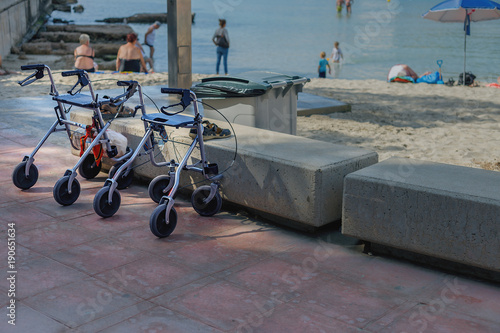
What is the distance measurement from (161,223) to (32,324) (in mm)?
1599

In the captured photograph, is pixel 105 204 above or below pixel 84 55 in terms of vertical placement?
below

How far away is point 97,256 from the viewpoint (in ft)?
16.3

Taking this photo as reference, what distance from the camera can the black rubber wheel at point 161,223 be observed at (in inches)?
205

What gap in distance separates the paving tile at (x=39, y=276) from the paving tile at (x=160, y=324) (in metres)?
0.77

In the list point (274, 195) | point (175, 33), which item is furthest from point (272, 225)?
point (175, 33)

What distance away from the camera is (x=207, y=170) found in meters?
5.78

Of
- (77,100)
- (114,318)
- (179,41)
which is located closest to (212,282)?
(114,318)

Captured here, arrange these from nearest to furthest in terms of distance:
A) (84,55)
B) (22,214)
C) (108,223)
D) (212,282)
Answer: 1. (212,282)
2. (108,223)
3. (22,214)
4. (84,55)

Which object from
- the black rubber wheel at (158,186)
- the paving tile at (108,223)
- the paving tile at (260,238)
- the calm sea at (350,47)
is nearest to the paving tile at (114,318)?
the paving tile at (260,238)

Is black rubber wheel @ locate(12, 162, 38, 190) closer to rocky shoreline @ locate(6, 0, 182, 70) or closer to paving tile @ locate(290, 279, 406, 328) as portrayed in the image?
paving tile @ locate(290, 279, 406, 328)

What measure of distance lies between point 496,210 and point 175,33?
8041mm

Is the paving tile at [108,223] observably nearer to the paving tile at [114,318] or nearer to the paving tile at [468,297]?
the paving tile at [114,318]

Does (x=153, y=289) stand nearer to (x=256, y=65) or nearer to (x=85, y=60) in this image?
(x=85, y=60)

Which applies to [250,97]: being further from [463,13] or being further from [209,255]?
[463,13]
